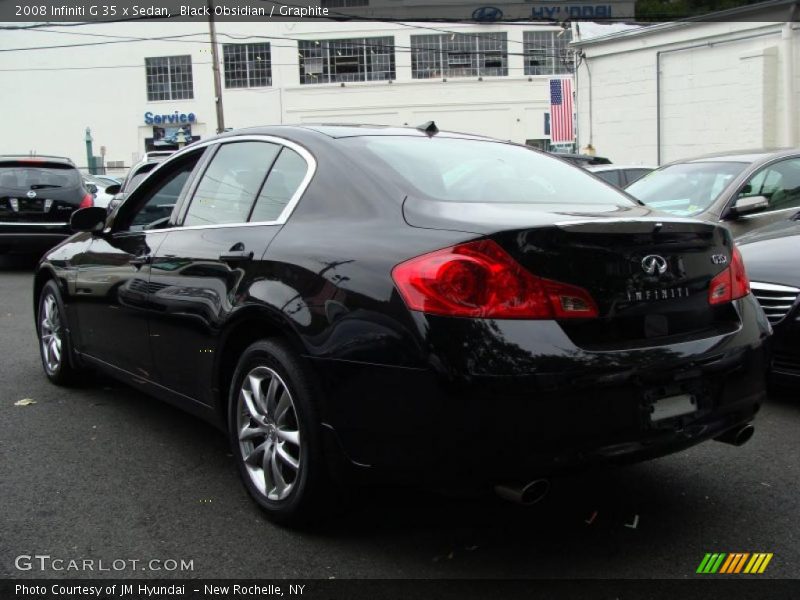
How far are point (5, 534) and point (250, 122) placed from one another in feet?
146

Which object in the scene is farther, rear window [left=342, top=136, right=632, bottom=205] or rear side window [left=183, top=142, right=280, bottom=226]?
rear side window [left=183, top=142, right=280, bottom=226]

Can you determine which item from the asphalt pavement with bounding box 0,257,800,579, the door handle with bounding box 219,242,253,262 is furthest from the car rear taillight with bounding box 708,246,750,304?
the door handle with bounding box 219,242,253,262

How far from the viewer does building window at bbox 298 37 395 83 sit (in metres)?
46.2

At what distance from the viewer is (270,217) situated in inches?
141

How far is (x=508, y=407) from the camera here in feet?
Answer: 8.72

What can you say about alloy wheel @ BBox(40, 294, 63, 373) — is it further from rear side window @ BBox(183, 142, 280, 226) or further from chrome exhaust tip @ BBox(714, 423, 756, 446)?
chrome exhaust tip @ BBox(714, 423, 756, 446)

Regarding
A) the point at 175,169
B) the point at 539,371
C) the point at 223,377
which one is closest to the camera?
the point at 539,371

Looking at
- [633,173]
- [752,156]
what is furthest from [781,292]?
[633,173]

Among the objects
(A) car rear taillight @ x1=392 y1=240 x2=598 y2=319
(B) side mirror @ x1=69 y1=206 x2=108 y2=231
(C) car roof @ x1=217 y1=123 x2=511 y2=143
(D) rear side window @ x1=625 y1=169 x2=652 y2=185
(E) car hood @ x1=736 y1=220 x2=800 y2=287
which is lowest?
(E) car hood @ x1=736 y1=220 x2=800 y2=287

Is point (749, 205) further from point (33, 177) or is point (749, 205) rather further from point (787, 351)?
point (33, 177)

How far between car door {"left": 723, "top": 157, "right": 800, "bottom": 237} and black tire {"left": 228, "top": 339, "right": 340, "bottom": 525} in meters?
5.33

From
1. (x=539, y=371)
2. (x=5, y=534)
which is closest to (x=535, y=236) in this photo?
(x=539, y=371)

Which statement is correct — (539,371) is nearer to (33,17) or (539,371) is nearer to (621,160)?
(621,160)

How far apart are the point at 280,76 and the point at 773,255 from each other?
4362cm
